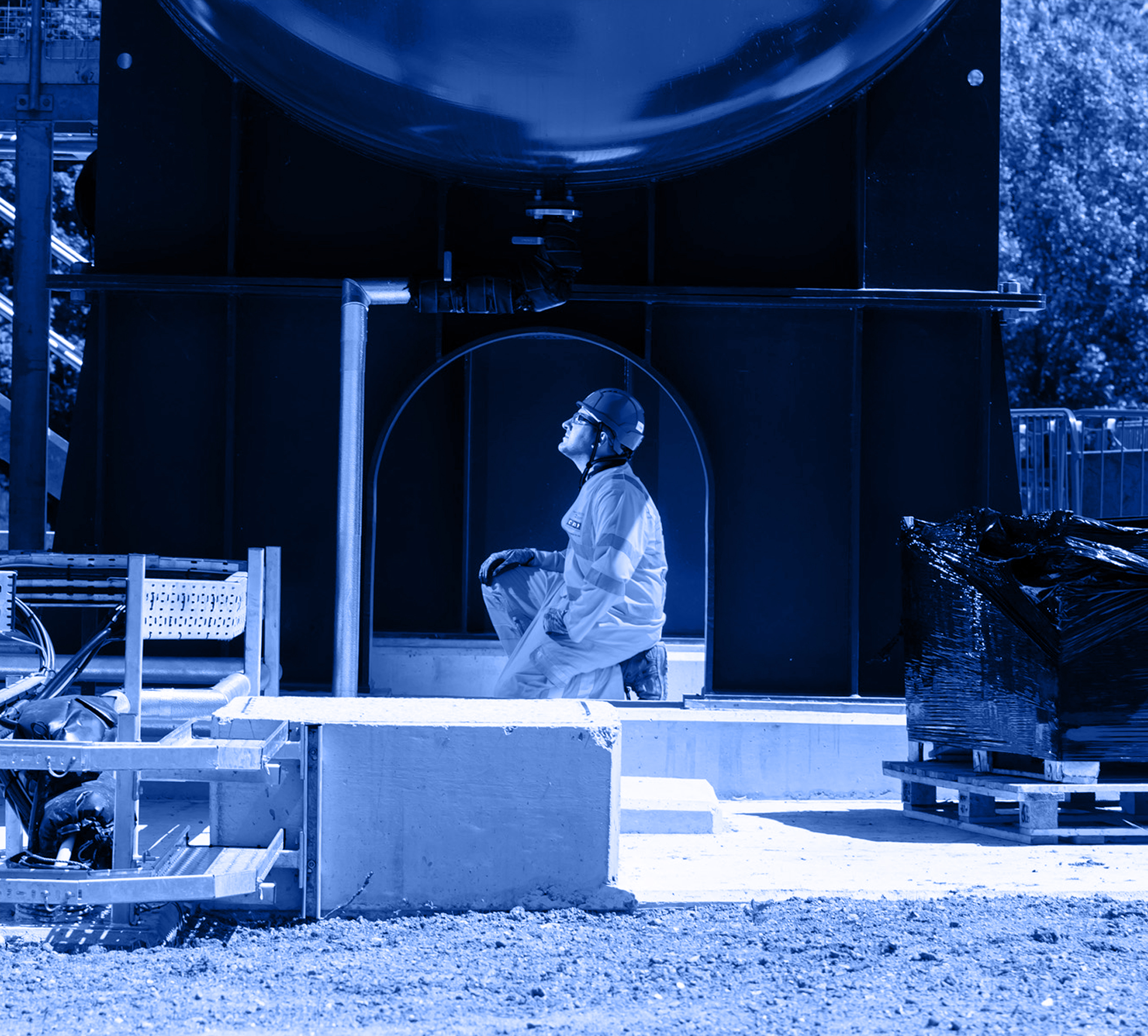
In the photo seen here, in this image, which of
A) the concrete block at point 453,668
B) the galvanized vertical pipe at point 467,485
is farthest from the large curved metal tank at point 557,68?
the concrete block at point 453,668

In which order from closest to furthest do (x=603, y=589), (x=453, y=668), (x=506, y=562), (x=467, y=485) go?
1. (x=603, y=589)
2. (x=506, y=562)
3. (x=453, y=668)
4. (x=467, y=485)

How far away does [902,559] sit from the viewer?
7.62m

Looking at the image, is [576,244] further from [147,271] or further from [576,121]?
[147,271]

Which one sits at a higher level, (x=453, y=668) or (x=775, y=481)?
(x=775, y=481)

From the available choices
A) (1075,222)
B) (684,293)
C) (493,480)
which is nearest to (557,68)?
(684,293)

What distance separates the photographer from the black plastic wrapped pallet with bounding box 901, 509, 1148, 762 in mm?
6480

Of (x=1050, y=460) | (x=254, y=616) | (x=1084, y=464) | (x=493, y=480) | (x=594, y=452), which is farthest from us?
(x=1084, y=464)

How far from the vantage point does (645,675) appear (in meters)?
8.38

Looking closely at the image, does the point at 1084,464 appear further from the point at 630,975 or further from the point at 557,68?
the point at 630,975

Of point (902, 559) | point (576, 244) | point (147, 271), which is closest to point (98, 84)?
point (147, 271)

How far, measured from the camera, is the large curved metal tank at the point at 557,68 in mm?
6652

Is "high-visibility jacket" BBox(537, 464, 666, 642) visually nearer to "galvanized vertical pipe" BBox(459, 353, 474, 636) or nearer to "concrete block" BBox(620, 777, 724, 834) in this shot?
"concrete block" BBox(620, 777, 724, 834)

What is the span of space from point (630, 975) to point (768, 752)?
3.81 m

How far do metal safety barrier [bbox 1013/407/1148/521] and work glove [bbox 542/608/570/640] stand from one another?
10.6m
